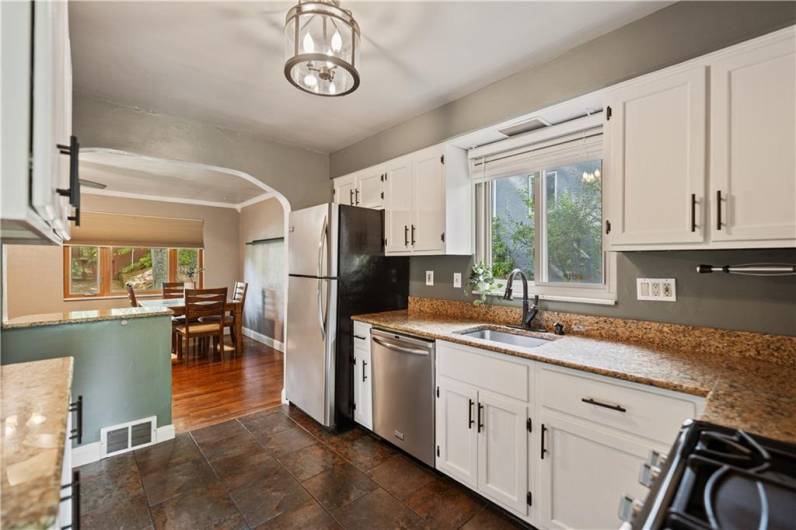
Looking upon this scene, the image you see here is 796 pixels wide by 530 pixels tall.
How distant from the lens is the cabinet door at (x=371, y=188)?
3.14m

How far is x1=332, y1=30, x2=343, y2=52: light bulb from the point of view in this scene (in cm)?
153

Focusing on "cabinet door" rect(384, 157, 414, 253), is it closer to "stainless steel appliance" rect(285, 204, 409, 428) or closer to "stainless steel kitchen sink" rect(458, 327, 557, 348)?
"stainless steel appliance" rect(285, 204, 409, 428)

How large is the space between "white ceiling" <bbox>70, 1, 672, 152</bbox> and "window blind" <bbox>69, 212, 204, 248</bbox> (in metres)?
3.86

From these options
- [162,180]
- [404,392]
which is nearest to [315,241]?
[404,392]

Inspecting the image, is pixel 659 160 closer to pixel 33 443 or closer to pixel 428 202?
pixel 428 202

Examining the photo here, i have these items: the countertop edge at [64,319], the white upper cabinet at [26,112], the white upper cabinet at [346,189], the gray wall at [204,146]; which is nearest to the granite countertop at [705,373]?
the white upper cabinet at [26,112]

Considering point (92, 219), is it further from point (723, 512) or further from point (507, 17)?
point (723, 512)

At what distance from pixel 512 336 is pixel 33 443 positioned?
7.11 feet

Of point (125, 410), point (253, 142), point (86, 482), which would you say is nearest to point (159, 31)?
point (253, 142)

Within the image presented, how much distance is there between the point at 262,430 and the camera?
2809mm

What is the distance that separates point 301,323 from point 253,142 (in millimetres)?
1721

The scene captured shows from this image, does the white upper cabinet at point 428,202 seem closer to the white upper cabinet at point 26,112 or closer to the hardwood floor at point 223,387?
the hardwood floor at point 223,387

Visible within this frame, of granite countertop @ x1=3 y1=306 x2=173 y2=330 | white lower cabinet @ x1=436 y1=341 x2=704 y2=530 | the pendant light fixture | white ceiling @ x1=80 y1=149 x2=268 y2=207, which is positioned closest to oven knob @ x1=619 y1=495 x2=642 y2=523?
white lower cabinet @ x1=436 y1=341 x2=704 y2=530

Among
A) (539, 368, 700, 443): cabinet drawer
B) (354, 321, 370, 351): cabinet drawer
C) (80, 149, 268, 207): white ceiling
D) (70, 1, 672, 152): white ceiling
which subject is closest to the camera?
(539, 368, 700, 443): cabinet drawer
